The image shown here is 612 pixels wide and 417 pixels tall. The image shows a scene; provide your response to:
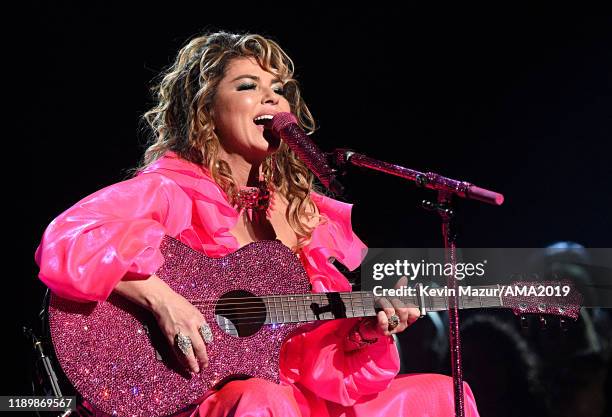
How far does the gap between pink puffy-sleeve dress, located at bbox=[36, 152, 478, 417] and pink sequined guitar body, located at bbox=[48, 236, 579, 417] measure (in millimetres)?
85

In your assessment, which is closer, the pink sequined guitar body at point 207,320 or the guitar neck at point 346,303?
the pink sequined guitar body at point 207,320

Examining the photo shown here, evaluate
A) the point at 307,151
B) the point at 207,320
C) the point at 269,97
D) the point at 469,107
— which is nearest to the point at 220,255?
the point at 207,320

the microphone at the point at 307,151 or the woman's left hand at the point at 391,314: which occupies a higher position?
the microphone at the point at 307,151

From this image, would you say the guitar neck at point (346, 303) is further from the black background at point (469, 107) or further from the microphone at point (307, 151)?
the black background at point (469, 107)

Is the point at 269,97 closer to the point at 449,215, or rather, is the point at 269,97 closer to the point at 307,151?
the point at 307,151

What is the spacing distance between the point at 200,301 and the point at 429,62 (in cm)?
239

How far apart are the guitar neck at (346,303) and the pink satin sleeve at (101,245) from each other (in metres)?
0.47

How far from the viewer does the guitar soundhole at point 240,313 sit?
2.22 meters

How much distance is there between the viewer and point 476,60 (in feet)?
13.0

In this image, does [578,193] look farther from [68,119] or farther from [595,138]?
[68,119]

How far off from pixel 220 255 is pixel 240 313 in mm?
271

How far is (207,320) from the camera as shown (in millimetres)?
2176

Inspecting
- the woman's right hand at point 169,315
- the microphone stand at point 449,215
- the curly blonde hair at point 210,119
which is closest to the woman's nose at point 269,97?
the curly blonde hair at point 210,119

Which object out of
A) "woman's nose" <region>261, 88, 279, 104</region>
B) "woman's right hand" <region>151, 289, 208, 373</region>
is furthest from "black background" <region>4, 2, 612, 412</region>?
"woman's right hand" <region>151, 289, 208, 373</region>
